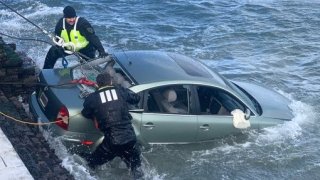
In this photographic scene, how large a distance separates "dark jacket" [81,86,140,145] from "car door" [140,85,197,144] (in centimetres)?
66

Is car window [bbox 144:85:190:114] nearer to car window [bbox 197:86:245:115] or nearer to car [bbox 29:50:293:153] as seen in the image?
car [bbox 29:50:293:153]

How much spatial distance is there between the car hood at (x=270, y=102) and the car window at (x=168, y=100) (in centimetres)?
148

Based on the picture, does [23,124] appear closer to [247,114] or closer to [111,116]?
[111,116]

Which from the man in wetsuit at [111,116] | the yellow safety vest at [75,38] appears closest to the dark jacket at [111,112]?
the man in wetsuit at [111,116]

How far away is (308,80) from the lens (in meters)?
12.8

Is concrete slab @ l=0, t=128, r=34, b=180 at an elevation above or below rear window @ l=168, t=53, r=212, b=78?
below

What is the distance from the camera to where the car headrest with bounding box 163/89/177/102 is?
308 inches

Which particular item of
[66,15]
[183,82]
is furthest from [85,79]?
[66,15]

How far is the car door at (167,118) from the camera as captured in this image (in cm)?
764

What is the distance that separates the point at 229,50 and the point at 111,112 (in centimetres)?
870

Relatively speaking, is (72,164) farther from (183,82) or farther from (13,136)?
(183,82)

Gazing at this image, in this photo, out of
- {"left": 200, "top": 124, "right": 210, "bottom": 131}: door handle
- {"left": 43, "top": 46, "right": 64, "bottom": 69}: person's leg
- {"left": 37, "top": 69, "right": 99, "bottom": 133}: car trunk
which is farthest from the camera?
{"left": 43, "top": 46, "right": 64, "bottom": 69}: person's leg

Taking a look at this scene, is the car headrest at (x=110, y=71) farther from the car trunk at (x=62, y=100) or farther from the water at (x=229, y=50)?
the water at (x=229, y=50)

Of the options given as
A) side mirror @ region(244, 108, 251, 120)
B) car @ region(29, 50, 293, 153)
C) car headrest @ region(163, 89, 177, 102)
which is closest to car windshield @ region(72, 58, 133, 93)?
car @ region(29, 50, 293, 153)
